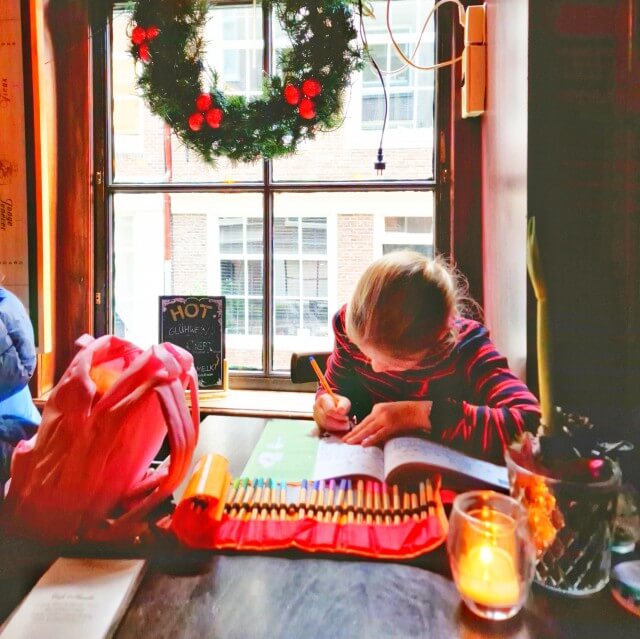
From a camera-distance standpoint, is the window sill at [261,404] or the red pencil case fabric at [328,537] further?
the window sill at [261,404]

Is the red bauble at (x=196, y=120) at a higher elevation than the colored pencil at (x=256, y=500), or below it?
higher

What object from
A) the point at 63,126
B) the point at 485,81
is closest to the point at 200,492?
the point at 485,81

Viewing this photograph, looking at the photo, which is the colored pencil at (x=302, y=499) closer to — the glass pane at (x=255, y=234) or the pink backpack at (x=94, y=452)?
the pink backpack at (x=94, y=452)

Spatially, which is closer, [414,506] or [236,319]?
[414,506]

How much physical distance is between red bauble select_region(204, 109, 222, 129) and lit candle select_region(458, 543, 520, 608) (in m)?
1.37

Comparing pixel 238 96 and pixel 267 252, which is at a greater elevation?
pixel 238 96

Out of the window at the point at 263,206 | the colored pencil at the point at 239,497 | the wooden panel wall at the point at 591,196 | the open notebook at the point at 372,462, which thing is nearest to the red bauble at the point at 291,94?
the window at the point at 263,206

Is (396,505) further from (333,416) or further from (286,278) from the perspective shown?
(286,278)

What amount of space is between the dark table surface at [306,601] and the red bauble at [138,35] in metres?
1.40

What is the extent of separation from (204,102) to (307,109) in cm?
30

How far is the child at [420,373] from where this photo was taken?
103 cm

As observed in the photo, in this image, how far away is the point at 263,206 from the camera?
72.3 inches

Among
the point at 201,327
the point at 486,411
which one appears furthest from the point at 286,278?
the point at 486,411

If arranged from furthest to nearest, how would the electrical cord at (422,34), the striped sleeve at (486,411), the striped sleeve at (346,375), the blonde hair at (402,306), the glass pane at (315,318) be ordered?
the glass pane at (315,318) → the electrical cord at (422,34) → the striped sleeve at (346,375) → the blonde hair at (402,306) → the striped sleeve at (486,411)
